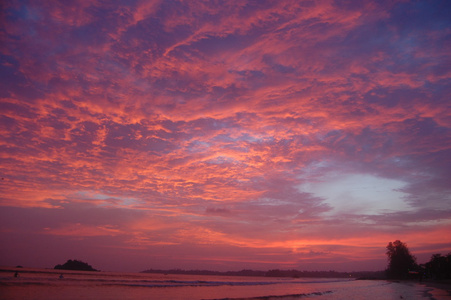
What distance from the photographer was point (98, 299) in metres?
27.9

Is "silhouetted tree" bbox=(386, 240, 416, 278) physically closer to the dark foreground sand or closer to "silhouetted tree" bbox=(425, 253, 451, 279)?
"silhouetted tree" bbox=(425, 253, 451, 279)

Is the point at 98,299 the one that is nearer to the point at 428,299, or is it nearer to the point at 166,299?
the point at 166,299

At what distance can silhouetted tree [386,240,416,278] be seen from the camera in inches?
4648

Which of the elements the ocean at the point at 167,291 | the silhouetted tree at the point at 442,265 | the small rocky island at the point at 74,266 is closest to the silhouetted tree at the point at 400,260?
the silhouetted tree at the point at 442,265

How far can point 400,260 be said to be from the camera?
393 feet

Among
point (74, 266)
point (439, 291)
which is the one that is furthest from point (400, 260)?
point (74, 266)

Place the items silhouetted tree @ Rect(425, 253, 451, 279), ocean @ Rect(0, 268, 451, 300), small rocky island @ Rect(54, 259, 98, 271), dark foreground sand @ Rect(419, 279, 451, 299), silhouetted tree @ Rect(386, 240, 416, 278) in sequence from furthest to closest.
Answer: small rocky island @ Rect(54, 259, 98, 271) → silhouetted tree @ Rect(386, 240, 416, 278) → silhouetted tree @ Rect(425, 253, 451, 279) → dark foreground sand @ Rect(419, 279, 451, 299) → ocean @ Rect(0, 268, 451, 300)

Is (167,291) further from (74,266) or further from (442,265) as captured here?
(74,266)

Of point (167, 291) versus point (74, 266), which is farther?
point (74, 266)

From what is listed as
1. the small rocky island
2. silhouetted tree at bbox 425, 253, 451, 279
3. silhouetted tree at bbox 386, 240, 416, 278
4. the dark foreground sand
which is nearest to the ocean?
the dark foreground sand

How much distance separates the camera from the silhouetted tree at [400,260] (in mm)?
118062

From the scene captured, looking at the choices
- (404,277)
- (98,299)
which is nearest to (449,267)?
(404,277)

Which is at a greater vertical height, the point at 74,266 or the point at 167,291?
the point at 167,291

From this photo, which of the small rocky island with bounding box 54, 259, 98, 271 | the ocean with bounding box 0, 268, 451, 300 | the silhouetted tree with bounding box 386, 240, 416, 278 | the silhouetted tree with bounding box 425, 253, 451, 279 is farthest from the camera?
the small rocky island with bounding box 54, 259, 98, 271
